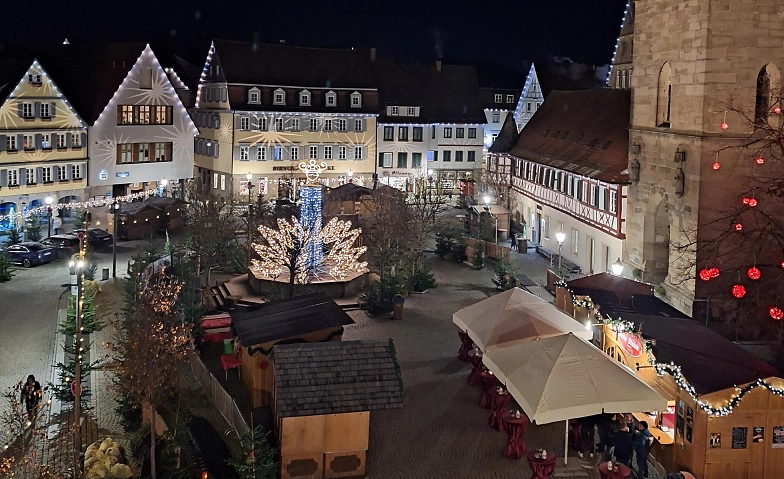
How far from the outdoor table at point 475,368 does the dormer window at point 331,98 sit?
39.4m

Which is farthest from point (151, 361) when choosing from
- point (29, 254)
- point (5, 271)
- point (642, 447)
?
point (29, 254)

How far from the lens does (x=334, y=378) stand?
1733 centimetres

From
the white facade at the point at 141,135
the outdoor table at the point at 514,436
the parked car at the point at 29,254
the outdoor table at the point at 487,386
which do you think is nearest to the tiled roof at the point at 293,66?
the white facade at the point at 141,135

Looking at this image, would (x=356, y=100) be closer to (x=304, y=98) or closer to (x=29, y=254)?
(x=304, y=98)

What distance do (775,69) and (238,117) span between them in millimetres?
37370

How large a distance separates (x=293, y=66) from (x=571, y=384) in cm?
4668

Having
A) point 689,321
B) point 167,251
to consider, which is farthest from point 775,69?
point 167,251

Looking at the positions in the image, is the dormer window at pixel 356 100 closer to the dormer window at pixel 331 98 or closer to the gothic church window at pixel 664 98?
Result: the dormer window at pixel 331 98

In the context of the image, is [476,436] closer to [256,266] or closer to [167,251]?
[256,266]

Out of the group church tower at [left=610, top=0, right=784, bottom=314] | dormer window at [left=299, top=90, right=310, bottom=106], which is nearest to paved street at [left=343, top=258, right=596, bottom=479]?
church tower at [left=610, top=0, right=784, bottom=314]

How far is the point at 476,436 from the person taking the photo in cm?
1909

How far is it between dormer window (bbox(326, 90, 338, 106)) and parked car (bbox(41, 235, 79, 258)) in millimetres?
22243

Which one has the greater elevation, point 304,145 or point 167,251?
point 304,145

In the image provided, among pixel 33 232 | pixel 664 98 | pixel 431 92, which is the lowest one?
pixel 33 232
